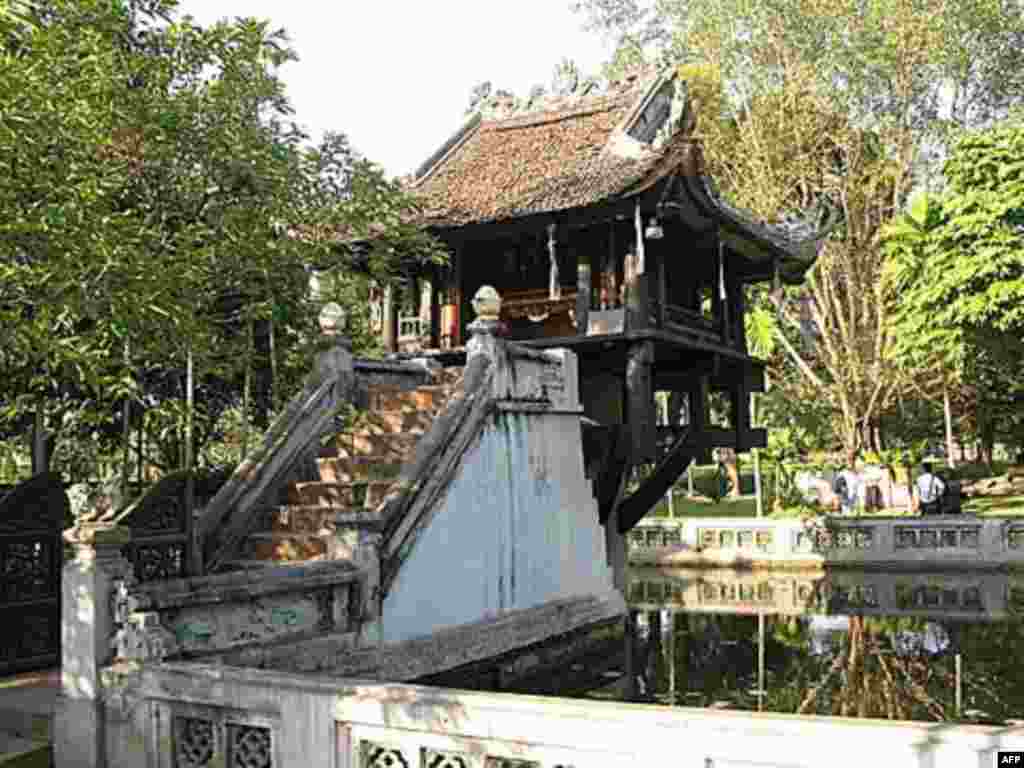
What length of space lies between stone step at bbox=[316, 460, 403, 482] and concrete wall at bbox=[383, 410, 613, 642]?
0.74m

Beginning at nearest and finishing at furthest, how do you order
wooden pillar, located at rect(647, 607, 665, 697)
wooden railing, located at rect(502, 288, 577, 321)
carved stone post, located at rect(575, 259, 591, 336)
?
wooden pillar, located at rect(647, 607, 665, 697), carved stone post, located at rect(575, 259, 591, 336), wooden railing, located at rect(502, 288, 577, 321)

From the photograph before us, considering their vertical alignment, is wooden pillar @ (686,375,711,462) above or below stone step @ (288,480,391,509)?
above

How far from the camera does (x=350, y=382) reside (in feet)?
37.1

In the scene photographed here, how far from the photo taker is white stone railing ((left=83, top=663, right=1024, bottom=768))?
3.96 meters

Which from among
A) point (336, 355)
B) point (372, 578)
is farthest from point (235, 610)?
point (336, 355)

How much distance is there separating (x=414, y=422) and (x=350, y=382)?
0.85 m

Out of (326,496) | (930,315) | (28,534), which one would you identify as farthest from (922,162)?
(28,534)

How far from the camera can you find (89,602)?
20.5ft

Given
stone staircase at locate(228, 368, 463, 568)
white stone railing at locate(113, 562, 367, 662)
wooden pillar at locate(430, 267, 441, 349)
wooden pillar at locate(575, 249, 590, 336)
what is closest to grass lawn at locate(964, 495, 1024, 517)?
wooden pillar at locate(575, 249, 590, 336)

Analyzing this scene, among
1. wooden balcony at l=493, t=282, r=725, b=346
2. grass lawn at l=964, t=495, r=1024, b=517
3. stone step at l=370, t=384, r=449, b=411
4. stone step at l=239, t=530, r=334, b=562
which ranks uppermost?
wooden balcony at l=493, t=282, r=725, b=346

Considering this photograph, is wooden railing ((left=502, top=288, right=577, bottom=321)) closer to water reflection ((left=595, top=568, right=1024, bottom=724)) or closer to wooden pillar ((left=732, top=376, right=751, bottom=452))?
wooden pillar ((left=732, top=376, right=751, bottom=452))

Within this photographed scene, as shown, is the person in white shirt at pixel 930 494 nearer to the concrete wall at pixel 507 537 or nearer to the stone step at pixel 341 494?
the concrete wall at pixel 507 537

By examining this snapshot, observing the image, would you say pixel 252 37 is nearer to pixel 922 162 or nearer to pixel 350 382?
pixel 350 382

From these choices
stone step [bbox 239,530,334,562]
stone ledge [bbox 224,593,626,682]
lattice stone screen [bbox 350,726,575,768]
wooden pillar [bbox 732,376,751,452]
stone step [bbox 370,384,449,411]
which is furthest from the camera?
wooden pillar [bbox 732,376,751,452]
